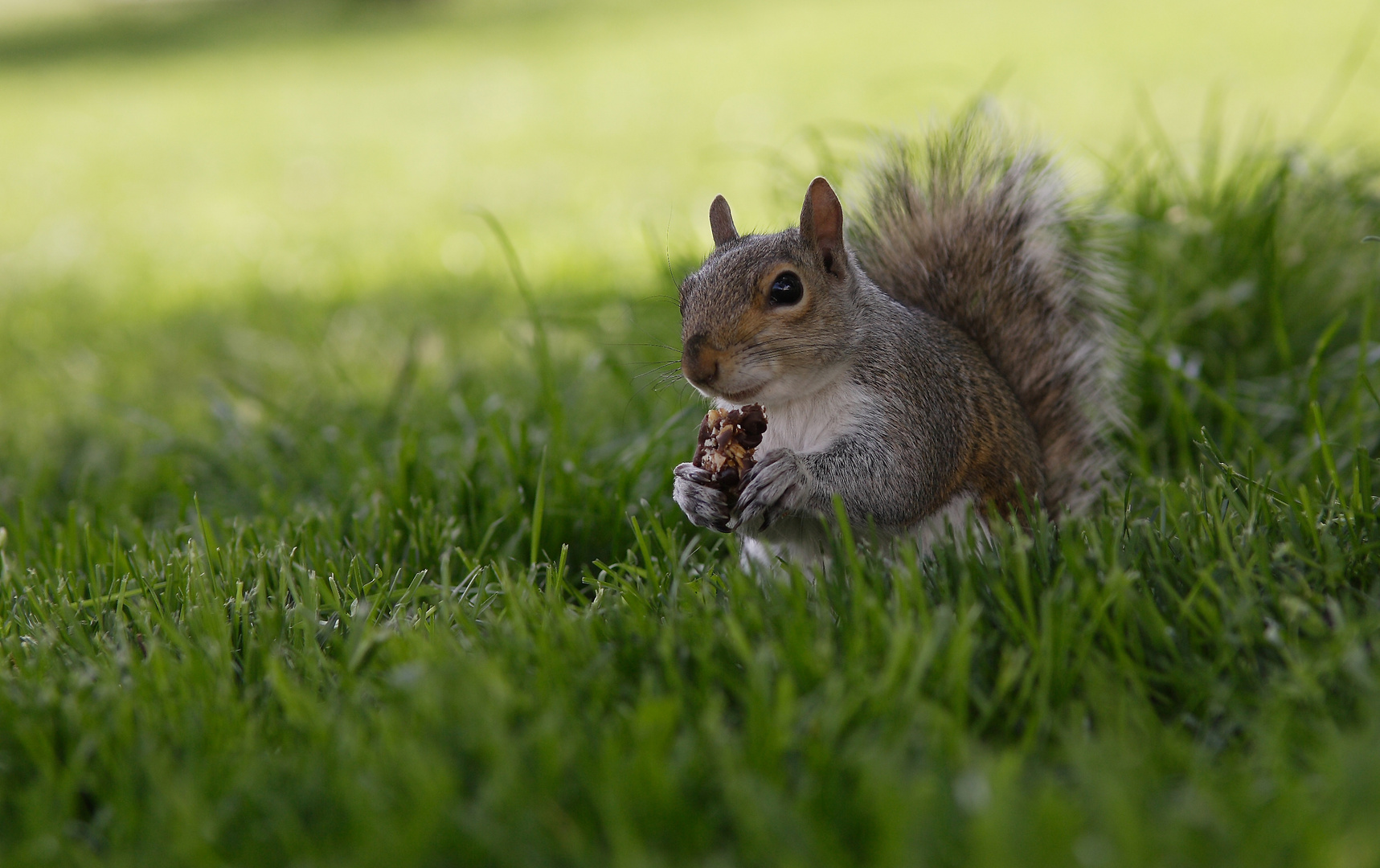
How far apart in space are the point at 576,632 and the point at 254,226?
5294 mm

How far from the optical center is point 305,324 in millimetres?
3945

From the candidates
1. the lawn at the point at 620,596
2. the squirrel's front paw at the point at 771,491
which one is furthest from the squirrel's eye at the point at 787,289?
the lawn at the point at 620,596

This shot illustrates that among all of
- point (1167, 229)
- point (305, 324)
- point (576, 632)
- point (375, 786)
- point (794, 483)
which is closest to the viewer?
point (375, 786)

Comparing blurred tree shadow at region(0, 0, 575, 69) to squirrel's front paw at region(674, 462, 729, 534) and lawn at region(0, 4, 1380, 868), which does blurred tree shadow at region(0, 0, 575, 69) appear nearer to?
lawn at region(0, 4, 1380, 868)

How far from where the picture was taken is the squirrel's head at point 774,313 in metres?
1.70

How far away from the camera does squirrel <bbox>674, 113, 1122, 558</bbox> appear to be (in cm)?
170

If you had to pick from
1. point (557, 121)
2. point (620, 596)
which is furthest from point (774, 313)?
point (557, 121)

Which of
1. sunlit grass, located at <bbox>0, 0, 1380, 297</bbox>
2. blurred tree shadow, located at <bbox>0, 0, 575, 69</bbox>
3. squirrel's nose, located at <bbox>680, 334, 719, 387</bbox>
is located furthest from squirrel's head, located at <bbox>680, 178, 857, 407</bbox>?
blurred tree shadow, located at <bbox>0, 0, 575, 69</bbox>

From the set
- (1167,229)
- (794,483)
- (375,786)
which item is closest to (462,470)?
(794,483)

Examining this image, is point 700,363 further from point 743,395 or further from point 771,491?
point 771,491

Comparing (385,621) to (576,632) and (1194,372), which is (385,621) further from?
(1194,372)

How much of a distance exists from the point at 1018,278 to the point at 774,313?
0.58m

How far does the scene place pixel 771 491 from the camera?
5.35 ft

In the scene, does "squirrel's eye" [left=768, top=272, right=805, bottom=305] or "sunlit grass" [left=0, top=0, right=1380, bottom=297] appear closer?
"squirrel's eye" [left=768, top=272, right=805, bottom=305]
